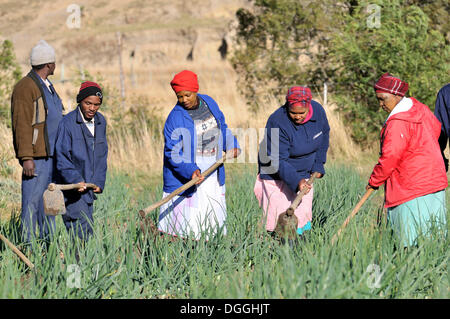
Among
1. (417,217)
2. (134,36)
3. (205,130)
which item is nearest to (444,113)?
(417,217)

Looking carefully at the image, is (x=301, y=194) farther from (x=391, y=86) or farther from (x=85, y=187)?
(x=85, y=187)

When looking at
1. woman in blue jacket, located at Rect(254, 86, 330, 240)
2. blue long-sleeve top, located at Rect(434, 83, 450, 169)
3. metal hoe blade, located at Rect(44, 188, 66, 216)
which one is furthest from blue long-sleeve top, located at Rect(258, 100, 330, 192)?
metal hoe blade, located at Rect(44, 188, 66, 216)

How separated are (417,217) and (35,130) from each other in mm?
2687

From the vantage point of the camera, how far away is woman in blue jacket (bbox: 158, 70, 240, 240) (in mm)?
4242

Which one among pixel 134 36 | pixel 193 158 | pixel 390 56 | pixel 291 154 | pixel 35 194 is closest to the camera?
pixel 291 154

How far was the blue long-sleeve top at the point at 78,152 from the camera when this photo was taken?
4258mm

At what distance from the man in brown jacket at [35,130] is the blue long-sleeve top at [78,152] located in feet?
0.99

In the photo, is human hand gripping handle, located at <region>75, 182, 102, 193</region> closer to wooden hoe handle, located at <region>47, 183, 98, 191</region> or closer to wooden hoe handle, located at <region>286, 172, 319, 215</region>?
wooden hoe handle, located at <region>47, 183, 98, 191</region>

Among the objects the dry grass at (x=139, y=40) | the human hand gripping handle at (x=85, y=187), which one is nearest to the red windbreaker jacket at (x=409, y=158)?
the human hand gripping handle at (x=85, y=187)

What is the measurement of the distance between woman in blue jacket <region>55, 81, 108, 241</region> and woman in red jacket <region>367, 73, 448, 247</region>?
6.11 ft

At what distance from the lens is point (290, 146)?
4.24 m

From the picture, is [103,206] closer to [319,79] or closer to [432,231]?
[432,231]

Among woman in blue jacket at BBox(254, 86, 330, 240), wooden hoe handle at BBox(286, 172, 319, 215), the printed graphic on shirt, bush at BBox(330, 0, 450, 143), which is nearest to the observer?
wooden hoe handle at BBox(286, 172, 319, 215)
